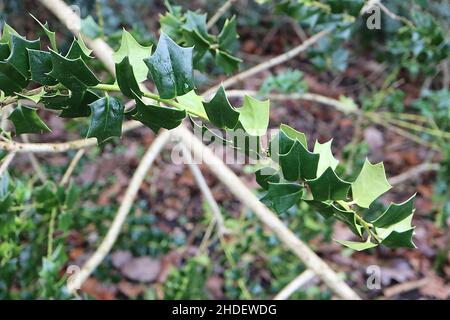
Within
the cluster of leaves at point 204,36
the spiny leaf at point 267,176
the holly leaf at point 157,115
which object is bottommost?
the spiny leaf at point 267,176

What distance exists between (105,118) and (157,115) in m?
0.07

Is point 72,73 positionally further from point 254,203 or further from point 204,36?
point 254,203

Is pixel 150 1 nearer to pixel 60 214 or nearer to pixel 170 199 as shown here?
pixel 170 199

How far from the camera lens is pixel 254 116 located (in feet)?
2.08

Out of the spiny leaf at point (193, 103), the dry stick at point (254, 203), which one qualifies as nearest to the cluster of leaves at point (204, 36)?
the dry stick at point (254, 203)

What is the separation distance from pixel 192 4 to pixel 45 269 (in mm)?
1932

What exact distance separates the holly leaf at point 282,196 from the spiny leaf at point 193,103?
125mm

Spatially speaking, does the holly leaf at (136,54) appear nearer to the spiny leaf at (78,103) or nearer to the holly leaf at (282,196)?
the spiny leaf at (78,103)

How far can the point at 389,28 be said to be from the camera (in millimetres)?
2221

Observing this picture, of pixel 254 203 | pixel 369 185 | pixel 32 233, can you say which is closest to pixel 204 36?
pixel 254 203

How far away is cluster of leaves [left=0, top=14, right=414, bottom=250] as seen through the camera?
574mm

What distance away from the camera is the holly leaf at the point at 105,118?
60 centimetres

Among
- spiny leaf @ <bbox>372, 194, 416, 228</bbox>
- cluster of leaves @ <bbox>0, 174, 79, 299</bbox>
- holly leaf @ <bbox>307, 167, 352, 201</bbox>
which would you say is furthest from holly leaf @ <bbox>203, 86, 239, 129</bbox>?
cluster of leaves @ <bbox>0, 174, 79, 299</bbox>

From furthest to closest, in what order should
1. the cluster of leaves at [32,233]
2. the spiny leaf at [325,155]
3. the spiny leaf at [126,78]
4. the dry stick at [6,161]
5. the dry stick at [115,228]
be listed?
1. the dry stick at [115,228]
2. the cluster of leaves at [32,233]
3. the dry stick at [6,161]
4. the spiny leaf at [325,155]
5. the spiny leaf at [126,78]
